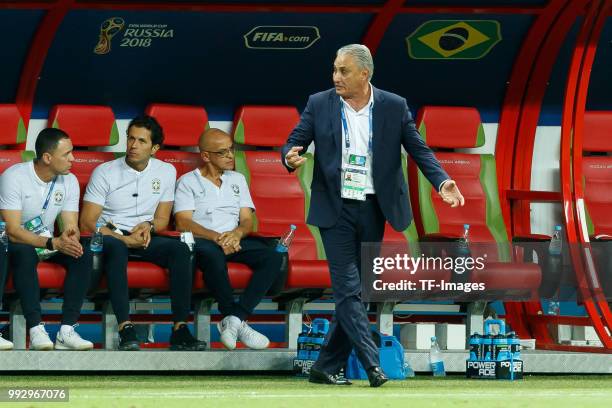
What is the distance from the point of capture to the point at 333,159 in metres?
6.52

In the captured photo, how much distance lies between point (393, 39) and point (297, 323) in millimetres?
2044

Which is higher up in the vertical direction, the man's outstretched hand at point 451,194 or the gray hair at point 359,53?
the gray hair at point 359,53

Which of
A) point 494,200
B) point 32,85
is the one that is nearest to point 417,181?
point 494,200

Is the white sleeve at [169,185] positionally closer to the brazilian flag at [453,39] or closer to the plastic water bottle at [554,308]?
the brazilian flag at [453,39]

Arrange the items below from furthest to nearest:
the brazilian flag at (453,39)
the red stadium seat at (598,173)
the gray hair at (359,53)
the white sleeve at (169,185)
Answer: the red stadium seat at (598,173) → the brazilian flag at (453,39) → the white sleeve at (169,185) → the gray hair at (359,53)

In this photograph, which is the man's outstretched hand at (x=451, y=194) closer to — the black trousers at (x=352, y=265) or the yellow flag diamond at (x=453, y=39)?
the black trousers at (x=352, y=265)

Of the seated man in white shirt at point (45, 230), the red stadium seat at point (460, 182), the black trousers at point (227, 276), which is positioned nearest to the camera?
the seated man in white shirt at point (45, 230)

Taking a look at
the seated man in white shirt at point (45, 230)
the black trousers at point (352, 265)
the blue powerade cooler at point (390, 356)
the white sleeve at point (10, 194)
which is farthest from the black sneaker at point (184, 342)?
the black trousers at point (352, 265)

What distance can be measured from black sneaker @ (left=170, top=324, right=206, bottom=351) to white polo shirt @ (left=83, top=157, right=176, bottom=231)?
87 centimetres

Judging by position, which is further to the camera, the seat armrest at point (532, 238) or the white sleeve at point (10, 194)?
the seat armrest at point (532, 238)

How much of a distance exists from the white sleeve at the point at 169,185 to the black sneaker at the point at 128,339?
107cm

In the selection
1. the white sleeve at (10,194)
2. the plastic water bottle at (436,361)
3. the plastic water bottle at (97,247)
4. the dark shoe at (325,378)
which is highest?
the white sleeve at (10,194)

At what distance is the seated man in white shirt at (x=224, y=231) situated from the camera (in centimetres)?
787

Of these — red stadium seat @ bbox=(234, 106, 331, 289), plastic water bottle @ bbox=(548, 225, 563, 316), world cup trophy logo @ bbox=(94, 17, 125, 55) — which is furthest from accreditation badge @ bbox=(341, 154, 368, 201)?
world cup trophy logo @ bbox=(94, 17, 125, 55)
